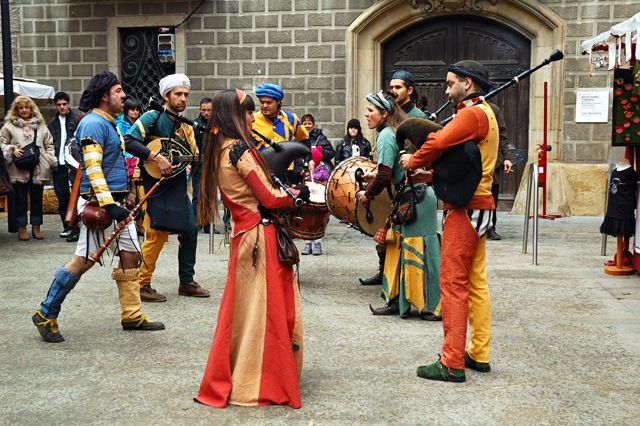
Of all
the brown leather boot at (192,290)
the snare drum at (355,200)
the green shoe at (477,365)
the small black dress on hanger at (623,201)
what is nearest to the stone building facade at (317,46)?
the small black dress on hanger at (623,201)

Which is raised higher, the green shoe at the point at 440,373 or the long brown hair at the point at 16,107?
the long brown hair at the point at 16,107

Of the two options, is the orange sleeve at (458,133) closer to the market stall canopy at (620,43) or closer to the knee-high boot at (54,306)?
the knee-high boot at (54,306)

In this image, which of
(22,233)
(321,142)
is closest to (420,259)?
(321,142)

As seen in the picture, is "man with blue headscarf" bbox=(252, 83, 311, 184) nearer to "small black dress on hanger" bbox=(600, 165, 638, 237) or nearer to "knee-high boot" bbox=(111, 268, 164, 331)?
"knee-high boot" bbox=(111, 268, 164, 331)

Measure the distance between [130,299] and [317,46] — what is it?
9.42 meters

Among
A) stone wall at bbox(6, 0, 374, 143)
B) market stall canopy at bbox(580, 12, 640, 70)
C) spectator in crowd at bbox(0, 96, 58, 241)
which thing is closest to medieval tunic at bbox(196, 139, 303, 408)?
market stall canopy at bbox(580, 12, 640, 70)

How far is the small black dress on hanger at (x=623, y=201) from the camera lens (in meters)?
8.43

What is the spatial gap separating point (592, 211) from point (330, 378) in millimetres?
9852

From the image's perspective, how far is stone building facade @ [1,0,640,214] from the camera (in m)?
14.0

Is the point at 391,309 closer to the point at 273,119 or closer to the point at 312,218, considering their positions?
the point at 312,218

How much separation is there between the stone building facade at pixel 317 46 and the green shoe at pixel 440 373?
30.9 feet

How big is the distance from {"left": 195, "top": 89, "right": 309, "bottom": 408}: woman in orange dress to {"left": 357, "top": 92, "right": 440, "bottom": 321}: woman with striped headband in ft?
6.52

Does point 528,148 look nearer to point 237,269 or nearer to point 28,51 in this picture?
point 28,51

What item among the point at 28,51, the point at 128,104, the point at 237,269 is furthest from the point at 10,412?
the point at 28,51
